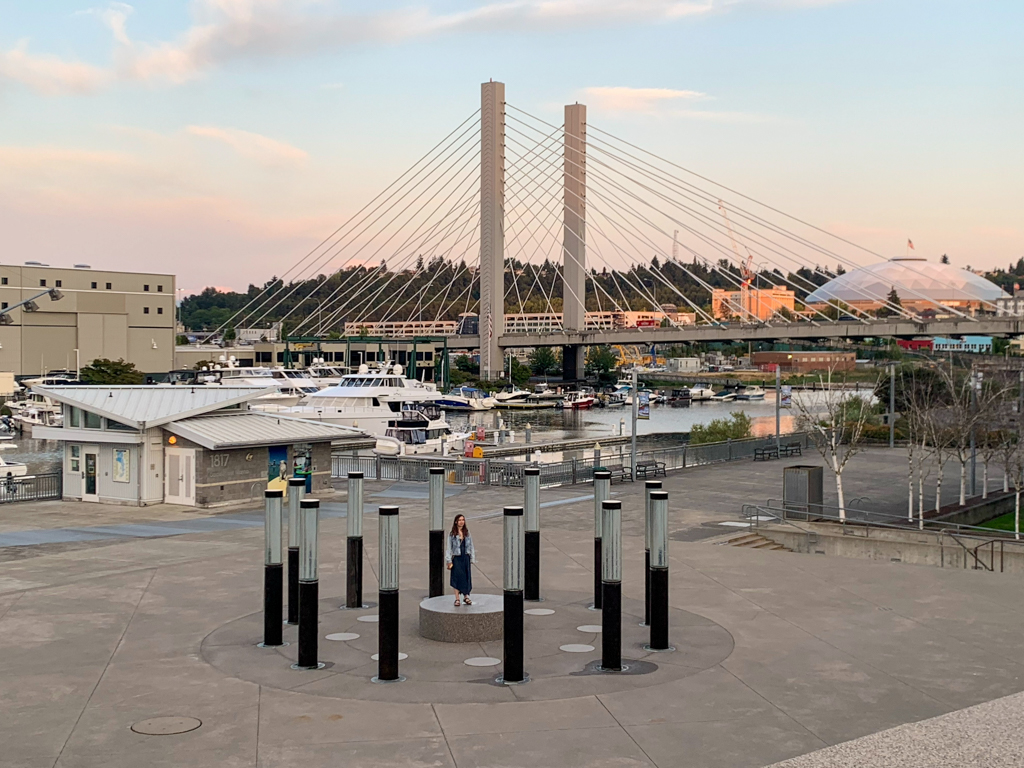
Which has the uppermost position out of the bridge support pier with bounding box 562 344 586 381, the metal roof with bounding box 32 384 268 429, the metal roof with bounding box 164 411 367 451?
the bridge support pier with bounding box 562 344 586 381

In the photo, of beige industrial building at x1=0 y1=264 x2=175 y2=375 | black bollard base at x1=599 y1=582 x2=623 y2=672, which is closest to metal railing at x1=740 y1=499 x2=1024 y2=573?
black bollard base at x1=599 y1=582 x2=623 y2=672

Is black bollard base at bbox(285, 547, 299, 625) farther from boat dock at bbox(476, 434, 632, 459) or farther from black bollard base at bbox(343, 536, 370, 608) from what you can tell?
boat dock at bbox(476, 434, 632, 459)

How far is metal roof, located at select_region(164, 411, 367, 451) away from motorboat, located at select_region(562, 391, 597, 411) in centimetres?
8381

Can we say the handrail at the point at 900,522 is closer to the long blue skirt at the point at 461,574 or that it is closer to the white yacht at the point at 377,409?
the long blue skirt at the point at 461,574

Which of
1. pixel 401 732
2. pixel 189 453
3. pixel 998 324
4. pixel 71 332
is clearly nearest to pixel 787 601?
pixel 401 732

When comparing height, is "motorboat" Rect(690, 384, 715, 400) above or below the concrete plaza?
above

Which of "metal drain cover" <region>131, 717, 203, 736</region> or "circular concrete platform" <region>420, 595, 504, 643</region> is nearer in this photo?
"metal drain cover" <region>131, 717, 203, 736</region>

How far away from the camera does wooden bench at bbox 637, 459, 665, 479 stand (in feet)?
119

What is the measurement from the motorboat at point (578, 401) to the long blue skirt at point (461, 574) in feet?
328

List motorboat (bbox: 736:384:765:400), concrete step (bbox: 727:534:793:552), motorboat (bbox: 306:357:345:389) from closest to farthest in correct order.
Result: 1. concrete step (bbox: 727:534:793:552)
2. motorboat (bbox: 306:357:345:389)
3. motorboat (bbox: 736:384:765:400)

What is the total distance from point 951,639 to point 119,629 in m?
11.2

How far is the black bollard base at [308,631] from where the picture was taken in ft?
44.0

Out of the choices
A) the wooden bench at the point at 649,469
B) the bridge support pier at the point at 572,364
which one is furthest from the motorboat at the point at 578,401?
the wooden bench at the point at 649,469

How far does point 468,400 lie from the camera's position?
352 ft
